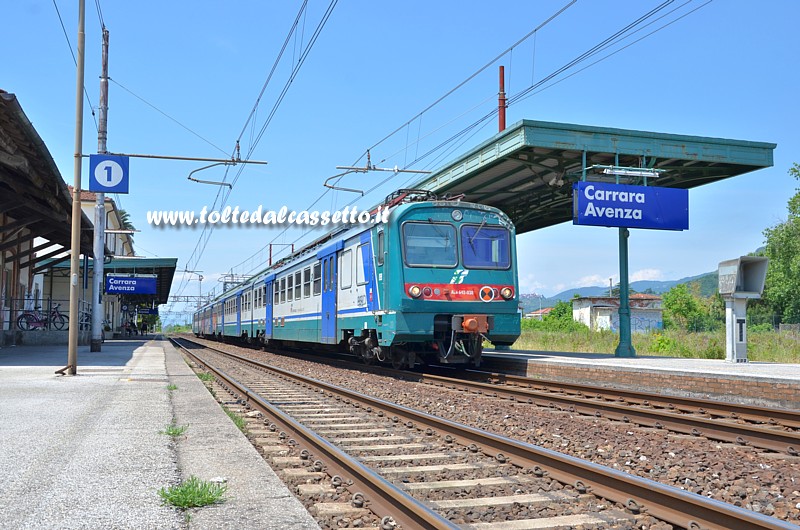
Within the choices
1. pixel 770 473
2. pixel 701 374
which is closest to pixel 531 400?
pixel 701 374

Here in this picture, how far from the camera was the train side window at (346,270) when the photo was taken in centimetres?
1495

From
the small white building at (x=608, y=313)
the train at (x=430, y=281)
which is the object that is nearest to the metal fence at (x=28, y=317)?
the train at (x=430, y=281)

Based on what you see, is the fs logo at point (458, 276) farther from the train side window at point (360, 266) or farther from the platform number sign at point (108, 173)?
the platform number sign at point (108, 173)

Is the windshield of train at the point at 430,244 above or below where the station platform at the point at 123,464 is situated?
above

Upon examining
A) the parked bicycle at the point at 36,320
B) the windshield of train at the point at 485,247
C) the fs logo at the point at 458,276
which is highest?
the windshield of train at the point at 485,247

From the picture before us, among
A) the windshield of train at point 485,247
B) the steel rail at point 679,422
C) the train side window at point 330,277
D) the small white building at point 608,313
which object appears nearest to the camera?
the steel rail at point 679,422

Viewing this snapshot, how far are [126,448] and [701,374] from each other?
8.20 metres

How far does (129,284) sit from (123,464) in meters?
33.8

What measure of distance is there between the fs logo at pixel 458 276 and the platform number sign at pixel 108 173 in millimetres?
7059

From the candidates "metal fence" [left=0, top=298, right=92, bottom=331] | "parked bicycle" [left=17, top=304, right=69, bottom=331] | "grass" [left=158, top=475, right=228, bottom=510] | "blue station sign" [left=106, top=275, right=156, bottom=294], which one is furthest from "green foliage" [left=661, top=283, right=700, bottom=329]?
"grass" [left=158, top=475, right=228, bottom=510]

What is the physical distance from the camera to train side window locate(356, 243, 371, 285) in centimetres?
1399

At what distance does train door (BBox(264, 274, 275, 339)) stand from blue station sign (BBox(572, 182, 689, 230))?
11822 mm

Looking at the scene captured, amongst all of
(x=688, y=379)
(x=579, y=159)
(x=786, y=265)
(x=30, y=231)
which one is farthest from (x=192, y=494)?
(x=786, y=265)

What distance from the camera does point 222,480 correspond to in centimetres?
481
